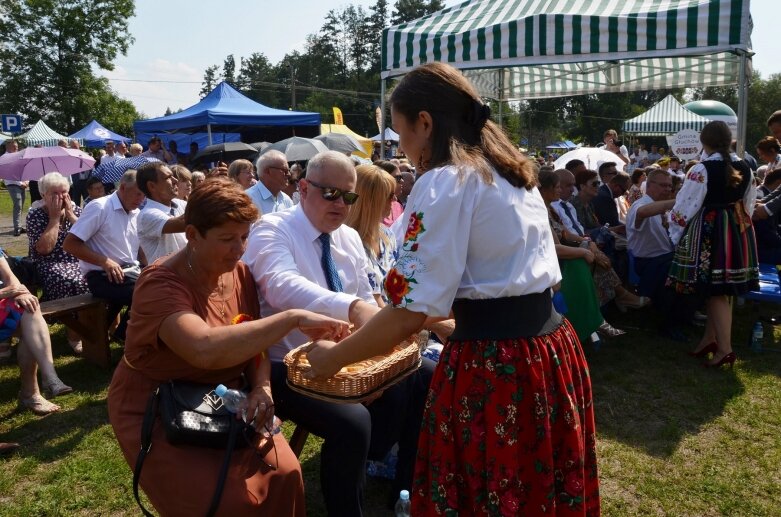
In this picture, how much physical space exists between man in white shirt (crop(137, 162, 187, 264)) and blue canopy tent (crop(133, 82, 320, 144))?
1001 centimetres

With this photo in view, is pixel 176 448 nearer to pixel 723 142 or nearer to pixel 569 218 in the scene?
pixel 723 142

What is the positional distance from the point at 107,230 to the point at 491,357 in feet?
14.1

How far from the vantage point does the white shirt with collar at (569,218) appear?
5.86 m

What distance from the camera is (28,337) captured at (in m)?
4.11

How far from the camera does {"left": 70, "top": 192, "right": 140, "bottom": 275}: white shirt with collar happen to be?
4.98 metres

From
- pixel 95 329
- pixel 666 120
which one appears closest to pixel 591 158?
pixel 95 329

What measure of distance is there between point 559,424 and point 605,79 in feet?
31.7

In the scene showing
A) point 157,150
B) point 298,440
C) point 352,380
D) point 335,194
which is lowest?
point 298,440

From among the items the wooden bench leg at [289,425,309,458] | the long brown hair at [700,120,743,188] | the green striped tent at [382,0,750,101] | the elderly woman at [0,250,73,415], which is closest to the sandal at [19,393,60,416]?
the elderly woman at [0,250,73,415]

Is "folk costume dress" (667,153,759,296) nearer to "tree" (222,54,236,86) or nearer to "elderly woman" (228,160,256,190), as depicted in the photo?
"elderly woman" (228,160,256,190)

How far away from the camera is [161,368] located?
219 centimetres

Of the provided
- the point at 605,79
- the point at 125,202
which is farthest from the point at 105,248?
the point at 605,79

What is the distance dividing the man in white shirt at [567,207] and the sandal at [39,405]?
4418 millimetres

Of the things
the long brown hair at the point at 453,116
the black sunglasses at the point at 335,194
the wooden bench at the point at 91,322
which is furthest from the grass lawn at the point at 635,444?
the long brown hair at the point at 453,116
